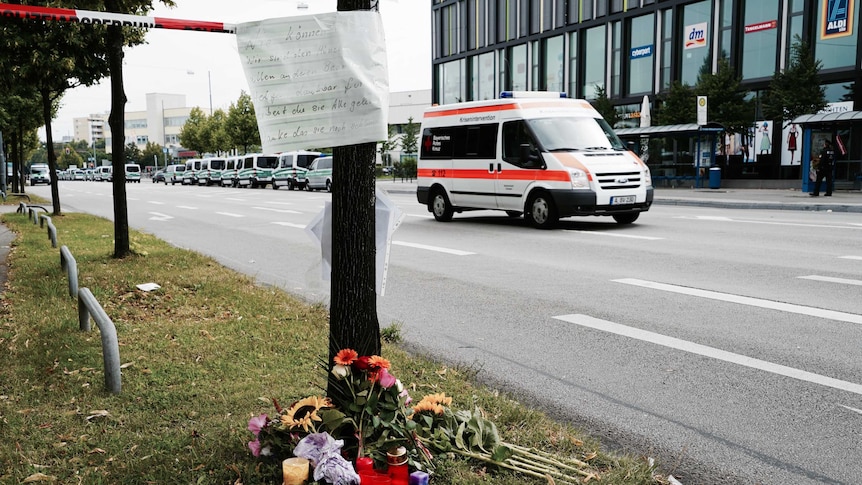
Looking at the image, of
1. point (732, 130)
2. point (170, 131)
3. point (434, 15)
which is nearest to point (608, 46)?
point (732, 130)

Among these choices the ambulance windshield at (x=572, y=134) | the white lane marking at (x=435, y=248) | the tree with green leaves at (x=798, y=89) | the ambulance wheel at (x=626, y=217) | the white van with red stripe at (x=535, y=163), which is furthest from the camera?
the tree with green leaves at (x=798, y=89)

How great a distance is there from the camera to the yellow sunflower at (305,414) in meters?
2.93

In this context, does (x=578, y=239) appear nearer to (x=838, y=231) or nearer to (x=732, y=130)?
(x=838, y=231)

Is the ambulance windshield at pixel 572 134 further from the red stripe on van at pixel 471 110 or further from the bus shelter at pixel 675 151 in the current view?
the bus shelter at pixel 675 151

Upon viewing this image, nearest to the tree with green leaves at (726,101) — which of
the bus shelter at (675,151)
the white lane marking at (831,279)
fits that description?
the bus shelter at (675,151)

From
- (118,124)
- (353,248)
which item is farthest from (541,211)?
(353,248)

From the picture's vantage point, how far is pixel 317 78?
130 inches

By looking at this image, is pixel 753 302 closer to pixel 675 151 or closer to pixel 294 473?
pixel 294 473

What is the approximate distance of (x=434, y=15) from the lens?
55531mm

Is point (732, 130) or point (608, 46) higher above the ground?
point (608, 46)

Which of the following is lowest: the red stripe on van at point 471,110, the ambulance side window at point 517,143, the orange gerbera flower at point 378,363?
the orange gerbera flower at point 378,363

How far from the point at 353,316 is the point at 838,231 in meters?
11.4

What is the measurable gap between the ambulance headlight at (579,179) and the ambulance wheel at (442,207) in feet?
11.8

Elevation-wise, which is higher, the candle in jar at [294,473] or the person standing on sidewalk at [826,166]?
the person standing on sidewalk at [826,166]
